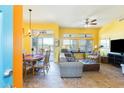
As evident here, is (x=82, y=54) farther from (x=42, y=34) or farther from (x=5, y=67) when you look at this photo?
(x=5, y=67)

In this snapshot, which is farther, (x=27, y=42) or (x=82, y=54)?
(x=82, y=54)

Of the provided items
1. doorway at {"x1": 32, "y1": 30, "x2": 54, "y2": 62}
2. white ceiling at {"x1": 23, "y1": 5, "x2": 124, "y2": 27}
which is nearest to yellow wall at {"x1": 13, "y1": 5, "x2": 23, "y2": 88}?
white ceiling at {"x1": 23, "y1": 5, "x2": 124, "y2": 27}

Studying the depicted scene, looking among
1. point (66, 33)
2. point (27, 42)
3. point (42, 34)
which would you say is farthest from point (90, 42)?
point (27, 42)

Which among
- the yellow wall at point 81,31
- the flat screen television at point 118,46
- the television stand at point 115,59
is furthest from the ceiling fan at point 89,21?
the yellow wall at point 81,31

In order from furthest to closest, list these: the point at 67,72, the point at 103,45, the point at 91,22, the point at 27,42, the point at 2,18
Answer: the point at 103,45 < the point at 27,42 < the point at 91,22 < the point at 67,72 < the point at 2,18

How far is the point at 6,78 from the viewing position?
1.62 m

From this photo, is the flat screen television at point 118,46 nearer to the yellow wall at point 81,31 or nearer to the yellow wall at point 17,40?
the yellow wall at point 81,31

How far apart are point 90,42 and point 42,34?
4.45 m

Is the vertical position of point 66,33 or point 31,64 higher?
point 66,33

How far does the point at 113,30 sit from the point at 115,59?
208cm

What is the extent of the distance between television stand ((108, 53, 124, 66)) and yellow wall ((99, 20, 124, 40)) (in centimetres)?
107

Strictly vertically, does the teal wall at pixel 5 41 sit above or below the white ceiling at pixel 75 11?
below

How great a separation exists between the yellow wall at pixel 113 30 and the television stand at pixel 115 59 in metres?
1.07

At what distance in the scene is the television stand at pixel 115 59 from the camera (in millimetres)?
9456
